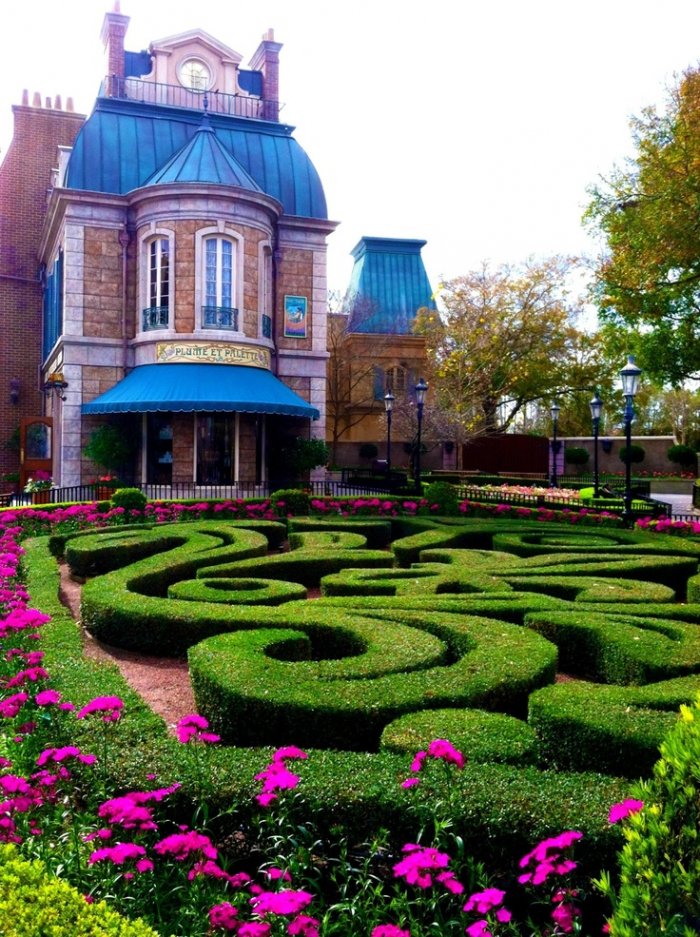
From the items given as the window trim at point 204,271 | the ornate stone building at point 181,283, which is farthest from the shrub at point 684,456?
the window trim at point 204,271

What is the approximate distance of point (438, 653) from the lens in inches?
239

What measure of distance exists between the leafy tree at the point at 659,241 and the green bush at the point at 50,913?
2020cm

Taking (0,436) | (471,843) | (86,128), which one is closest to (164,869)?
(471,843)

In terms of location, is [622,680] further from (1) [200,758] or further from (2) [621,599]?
(1) [200,758]

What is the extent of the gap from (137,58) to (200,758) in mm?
27233

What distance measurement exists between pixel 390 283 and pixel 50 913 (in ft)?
132

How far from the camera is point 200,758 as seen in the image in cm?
426

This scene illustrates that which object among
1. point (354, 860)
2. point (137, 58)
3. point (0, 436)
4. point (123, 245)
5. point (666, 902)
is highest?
point (137, 58)

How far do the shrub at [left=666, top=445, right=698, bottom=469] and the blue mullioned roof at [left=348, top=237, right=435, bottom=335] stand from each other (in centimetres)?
1417

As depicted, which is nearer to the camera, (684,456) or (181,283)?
(181,283)

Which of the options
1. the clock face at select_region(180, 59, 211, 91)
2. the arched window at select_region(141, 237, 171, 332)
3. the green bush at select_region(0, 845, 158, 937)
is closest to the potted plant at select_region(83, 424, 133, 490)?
the arched window at select_region(141, 237, 171, 332)

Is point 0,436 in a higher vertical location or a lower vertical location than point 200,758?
higher

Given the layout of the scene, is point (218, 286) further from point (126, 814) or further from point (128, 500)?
point (126, 814)

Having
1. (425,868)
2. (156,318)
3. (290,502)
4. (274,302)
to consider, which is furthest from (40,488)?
(425,868)
